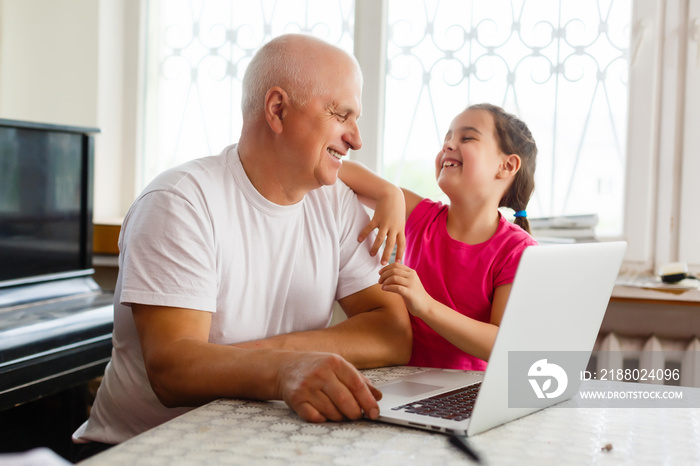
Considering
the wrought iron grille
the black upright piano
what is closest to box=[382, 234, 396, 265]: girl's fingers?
the black upright piano

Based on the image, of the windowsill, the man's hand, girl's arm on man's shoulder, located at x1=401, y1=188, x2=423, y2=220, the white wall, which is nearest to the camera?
the man's hand

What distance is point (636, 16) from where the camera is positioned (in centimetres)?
231

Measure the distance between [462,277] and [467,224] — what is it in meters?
0.16

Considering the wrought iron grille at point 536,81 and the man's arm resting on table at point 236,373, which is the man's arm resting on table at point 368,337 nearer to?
the man's arm resting on table at point 236,373

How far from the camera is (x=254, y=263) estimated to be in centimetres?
128

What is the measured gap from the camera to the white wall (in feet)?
8.75

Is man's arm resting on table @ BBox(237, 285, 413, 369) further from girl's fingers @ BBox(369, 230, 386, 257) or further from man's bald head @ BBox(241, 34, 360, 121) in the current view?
man's bald head @ BBox(241, 34, 360, 121)

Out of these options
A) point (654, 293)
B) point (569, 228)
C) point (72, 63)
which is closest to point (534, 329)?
A: point (654, 293)

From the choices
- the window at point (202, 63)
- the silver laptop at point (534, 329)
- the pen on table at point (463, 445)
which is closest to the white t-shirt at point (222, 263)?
the silver laptop at point (534, 329)

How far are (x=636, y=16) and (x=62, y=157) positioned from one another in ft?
6.53

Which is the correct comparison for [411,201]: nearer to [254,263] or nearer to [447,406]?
[254,263]

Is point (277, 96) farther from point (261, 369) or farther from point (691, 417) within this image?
point (691, 417)

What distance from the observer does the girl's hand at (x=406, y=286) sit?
1.15 metres

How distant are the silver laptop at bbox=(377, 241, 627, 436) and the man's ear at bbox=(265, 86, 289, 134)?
0.59 meters
